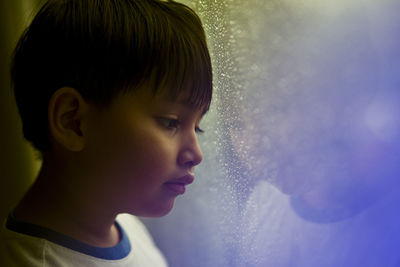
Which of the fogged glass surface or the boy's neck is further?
the fogged glass surface

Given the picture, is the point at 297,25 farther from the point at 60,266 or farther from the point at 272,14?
the point at 60,266

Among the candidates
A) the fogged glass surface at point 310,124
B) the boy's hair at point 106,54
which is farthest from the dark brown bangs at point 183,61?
the fogged glass surface at point 310,124

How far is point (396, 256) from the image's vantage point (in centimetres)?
58

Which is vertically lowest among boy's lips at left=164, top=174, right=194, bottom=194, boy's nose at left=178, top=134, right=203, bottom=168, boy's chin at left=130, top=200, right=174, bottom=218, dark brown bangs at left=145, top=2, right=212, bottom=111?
boy's chin at left=130, top=200, right=174, bottom=218

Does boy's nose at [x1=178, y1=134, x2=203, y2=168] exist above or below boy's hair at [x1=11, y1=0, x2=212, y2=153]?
below

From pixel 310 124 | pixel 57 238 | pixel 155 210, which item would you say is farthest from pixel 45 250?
pixel 310 124

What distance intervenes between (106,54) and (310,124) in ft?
0.97

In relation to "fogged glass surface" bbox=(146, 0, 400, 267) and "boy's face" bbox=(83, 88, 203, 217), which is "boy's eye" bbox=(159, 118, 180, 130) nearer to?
"boy's face" bbox=(83, 88, 203, 217)

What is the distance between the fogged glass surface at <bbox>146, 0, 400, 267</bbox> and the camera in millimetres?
570

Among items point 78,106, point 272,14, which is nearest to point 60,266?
point 78,106

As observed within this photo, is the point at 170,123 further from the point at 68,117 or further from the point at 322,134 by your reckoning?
the point at 322,134

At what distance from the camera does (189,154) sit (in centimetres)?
47

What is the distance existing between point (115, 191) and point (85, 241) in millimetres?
76

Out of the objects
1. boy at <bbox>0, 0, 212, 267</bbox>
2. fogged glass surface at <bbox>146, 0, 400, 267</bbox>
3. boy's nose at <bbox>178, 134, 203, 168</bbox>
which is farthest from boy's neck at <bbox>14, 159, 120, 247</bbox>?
fogged glass surface at <bbox>146, 0, 400, 267</bbox>
